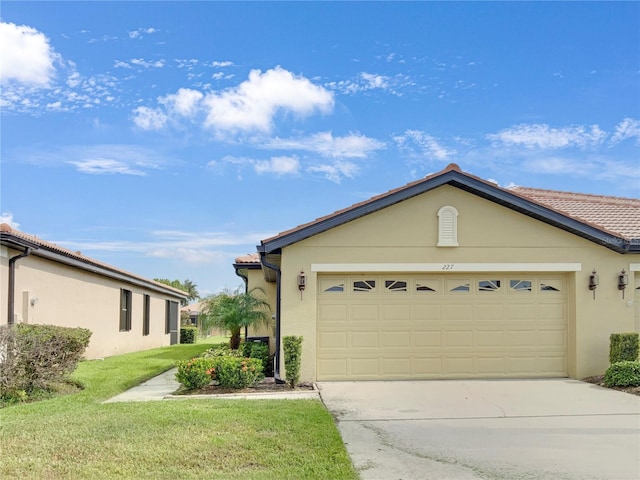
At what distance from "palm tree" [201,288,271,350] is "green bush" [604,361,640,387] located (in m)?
8.41

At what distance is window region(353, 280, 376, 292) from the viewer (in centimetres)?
1189

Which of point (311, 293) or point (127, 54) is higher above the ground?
point (127, 54)

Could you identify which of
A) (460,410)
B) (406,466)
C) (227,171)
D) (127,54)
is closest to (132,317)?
(227,171)

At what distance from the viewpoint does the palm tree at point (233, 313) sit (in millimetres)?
14461

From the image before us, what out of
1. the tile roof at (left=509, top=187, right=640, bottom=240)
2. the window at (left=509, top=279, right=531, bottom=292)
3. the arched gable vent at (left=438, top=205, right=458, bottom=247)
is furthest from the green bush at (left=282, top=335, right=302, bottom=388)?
the tile roof at (left=509, top=187, right=640, bottom=240)

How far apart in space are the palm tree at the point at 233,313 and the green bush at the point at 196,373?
4060 millimetres

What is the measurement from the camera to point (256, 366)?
34.8 feet

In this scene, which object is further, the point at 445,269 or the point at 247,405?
the point at 445,269

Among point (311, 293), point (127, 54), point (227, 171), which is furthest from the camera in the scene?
point (227, 171)

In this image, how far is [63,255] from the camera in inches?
586

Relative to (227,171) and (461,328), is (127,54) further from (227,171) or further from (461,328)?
(461,328)

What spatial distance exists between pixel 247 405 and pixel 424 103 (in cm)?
1058

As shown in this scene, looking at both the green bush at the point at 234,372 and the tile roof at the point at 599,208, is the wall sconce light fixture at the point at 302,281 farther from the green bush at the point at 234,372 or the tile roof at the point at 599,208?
the tile roof at the point at 599,208

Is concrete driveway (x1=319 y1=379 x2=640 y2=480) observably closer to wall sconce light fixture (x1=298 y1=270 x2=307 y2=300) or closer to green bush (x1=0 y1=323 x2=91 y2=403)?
wall sconce light fixture (x1=298 y1=270 x2=307 y2=300)
